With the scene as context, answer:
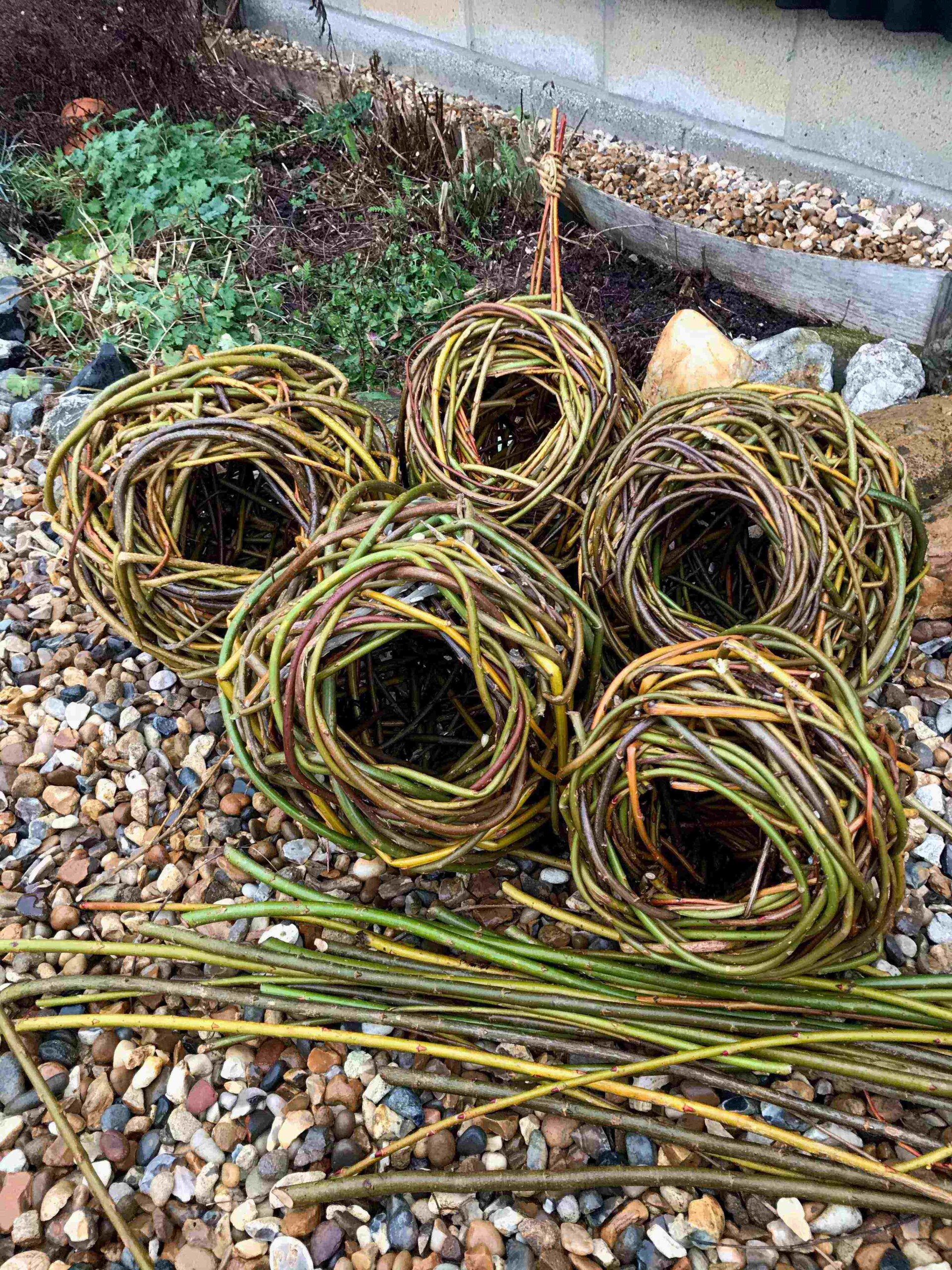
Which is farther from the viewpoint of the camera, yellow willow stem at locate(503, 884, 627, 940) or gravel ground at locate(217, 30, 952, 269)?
gravel ground at locate(217, 30, 952, 269)

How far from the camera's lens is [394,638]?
55.2 inches

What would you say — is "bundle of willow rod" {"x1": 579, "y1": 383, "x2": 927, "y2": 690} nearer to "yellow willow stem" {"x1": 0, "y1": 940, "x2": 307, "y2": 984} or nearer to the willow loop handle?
the willow loop handle

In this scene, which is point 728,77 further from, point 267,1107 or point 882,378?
point 267,1107

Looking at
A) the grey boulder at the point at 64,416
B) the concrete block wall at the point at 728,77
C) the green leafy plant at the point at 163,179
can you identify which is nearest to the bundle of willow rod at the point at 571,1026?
the grey boulder at the point at 64,416

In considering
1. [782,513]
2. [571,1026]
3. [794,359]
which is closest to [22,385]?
[794,359]

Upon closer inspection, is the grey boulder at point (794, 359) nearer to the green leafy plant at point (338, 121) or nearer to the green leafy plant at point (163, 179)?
the green leafy plant at point (163, 179)

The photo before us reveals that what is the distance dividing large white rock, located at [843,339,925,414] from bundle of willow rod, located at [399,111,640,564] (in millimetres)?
1246

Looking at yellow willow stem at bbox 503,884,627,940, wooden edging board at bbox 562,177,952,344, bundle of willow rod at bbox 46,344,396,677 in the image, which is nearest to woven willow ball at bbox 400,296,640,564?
bundle of willow rod at bbox 46,344,396,677

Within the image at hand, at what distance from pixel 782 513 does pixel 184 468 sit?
1.01 m

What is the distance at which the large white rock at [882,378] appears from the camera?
9.11 ft

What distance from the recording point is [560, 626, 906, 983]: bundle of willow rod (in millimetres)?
1168

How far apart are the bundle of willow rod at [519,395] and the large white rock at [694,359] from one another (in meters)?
0.76

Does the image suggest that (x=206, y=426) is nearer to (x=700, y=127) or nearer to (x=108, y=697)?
(x=108, y=697)

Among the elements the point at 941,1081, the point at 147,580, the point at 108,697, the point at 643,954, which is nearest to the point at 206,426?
the point at 147,580
